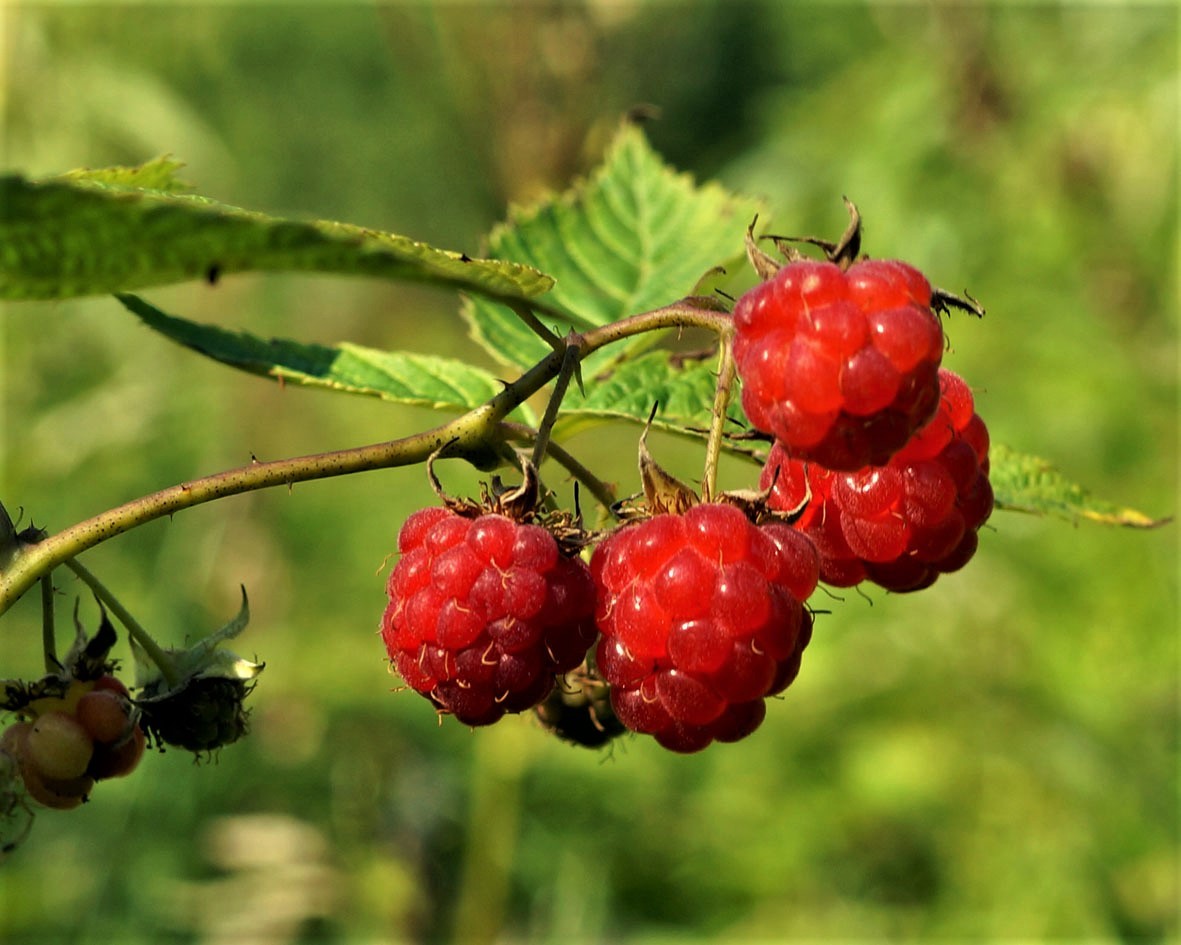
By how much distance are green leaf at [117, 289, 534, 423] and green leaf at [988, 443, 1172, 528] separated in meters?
0.54

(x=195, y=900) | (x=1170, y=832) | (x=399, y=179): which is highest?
(x=399, y=179)

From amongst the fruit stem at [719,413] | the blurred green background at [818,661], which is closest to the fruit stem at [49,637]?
the fruit stem at [719,413]

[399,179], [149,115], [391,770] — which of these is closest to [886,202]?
[391,770]

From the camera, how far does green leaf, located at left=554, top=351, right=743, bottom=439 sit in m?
1.40

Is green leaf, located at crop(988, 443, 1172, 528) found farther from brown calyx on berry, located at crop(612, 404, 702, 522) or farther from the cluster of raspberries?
brown calyx on berry, located at crop(612, 404, 702, 522)

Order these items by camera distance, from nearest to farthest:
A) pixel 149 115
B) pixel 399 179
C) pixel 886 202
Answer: pixel 886 202, pixel 149 115, pixel 399 179

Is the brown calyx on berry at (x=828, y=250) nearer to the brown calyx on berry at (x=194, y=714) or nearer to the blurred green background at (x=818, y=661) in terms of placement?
the brown calyx on berry at (x=194, y=714)

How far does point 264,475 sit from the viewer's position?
1023 millimetres

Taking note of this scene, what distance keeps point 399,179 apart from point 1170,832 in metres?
15.4

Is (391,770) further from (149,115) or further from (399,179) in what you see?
(399,179)

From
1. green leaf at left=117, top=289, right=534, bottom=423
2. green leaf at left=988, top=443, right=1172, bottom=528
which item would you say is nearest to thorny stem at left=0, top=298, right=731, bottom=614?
green leaf at left=117, top=289, right=534, bottom=423

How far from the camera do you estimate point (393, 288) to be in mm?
14836

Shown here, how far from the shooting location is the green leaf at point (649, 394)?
1397mm

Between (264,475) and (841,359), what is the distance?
1.41ft
